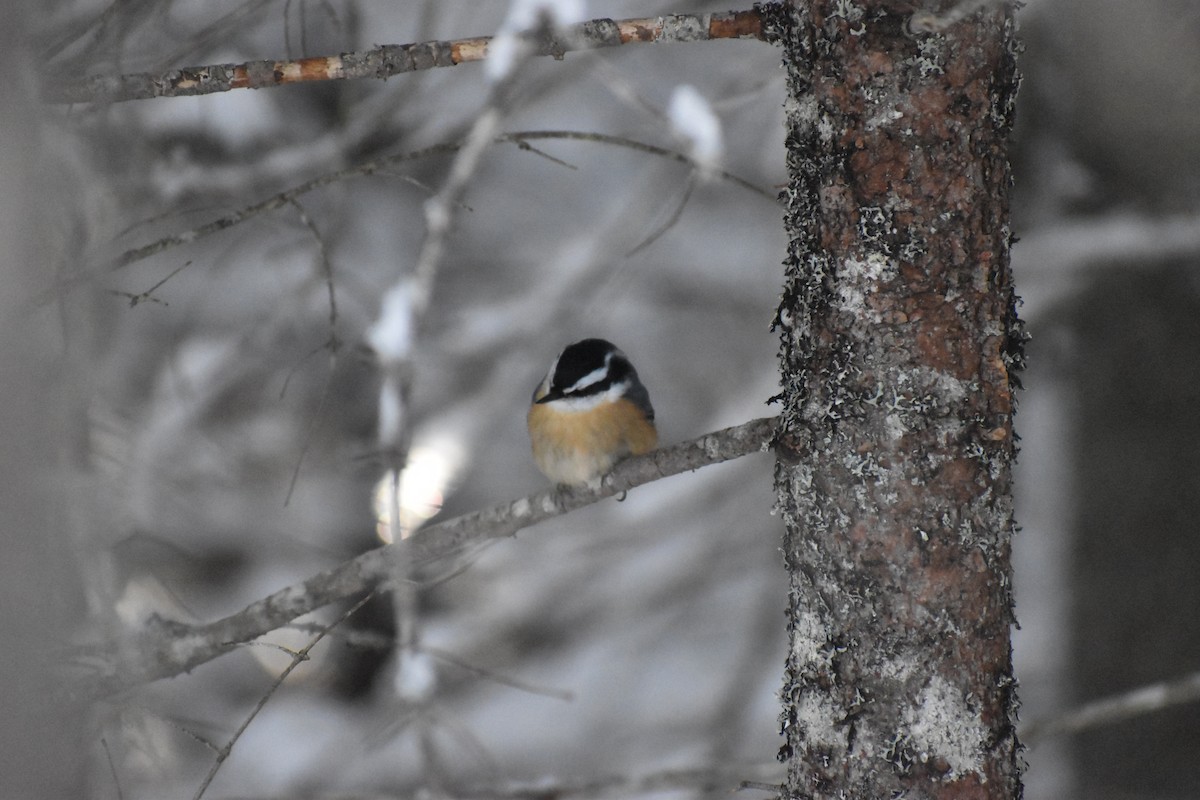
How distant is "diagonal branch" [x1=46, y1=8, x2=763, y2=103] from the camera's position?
1.76m

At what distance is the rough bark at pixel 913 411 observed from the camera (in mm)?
1527

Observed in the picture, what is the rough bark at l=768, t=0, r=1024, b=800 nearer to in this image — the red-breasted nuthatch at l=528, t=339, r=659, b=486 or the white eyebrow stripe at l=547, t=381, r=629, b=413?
the red-breasted nuthatch at l=528, t=339, r=659, b=486

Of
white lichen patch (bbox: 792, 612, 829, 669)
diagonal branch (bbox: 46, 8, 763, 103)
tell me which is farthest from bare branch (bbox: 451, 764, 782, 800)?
diagonal branch (bbox: 46, 8, 763, 103)

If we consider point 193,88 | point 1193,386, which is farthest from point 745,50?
point 193,88

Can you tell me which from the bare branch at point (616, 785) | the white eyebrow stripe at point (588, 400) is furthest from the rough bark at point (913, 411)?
the white eyebrow stripe at point (588, 400)

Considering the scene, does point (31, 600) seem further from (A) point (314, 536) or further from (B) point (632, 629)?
(B) point (632, 629)

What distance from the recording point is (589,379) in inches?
118

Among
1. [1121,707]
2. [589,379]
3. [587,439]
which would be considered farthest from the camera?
[589,379]

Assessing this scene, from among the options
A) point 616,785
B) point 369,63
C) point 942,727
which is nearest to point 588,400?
point 616,785

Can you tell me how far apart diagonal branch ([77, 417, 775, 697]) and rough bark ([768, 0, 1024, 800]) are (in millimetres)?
450

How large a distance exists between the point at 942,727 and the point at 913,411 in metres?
0.45

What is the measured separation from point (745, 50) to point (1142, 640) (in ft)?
10.1

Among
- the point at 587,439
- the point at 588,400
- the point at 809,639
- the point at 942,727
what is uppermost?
the point at 588,400

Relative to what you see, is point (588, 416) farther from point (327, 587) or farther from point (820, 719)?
point (820, 719)
